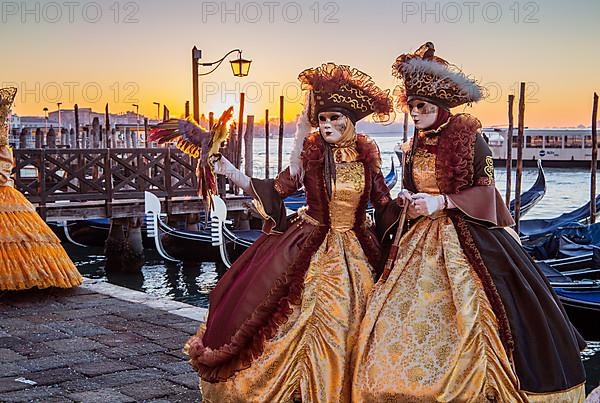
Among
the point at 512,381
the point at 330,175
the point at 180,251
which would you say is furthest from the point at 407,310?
the point at 180,251

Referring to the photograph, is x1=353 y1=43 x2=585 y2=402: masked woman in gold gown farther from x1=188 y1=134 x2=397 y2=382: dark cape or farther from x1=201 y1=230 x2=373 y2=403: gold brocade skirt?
x1=188 y1=134 x2=397 y2=382: dark cape

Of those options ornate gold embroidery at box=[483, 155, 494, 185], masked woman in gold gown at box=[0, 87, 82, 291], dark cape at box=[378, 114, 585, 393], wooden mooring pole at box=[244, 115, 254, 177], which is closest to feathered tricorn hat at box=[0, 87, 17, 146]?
masked woman in gold gown at box=[0, 87, 82, 291]

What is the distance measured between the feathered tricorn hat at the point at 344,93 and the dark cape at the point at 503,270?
0.21 m

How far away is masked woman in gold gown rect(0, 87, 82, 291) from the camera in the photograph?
5309 millimetres

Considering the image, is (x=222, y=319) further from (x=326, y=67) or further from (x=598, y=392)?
(x=598, y=392)

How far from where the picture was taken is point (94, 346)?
13.6ft

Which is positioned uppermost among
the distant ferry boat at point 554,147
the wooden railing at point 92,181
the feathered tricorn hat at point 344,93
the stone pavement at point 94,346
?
the feathered tricorn hat at point 344,93

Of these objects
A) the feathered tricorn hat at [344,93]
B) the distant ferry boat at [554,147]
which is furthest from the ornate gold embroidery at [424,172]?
the distant ferry boat at [554,147]

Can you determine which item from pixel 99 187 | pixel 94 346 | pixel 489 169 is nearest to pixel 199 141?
pixel 489 169

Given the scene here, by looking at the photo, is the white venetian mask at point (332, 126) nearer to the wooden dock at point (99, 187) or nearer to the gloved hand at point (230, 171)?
the gloved hand at point (230, 171)

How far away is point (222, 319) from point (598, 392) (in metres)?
1.31

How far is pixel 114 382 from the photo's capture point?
3.56 meters

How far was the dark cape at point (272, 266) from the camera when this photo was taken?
291 centimetres

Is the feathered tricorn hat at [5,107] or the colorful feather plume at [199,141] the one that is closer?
the colorful feather plume at [199,141]
